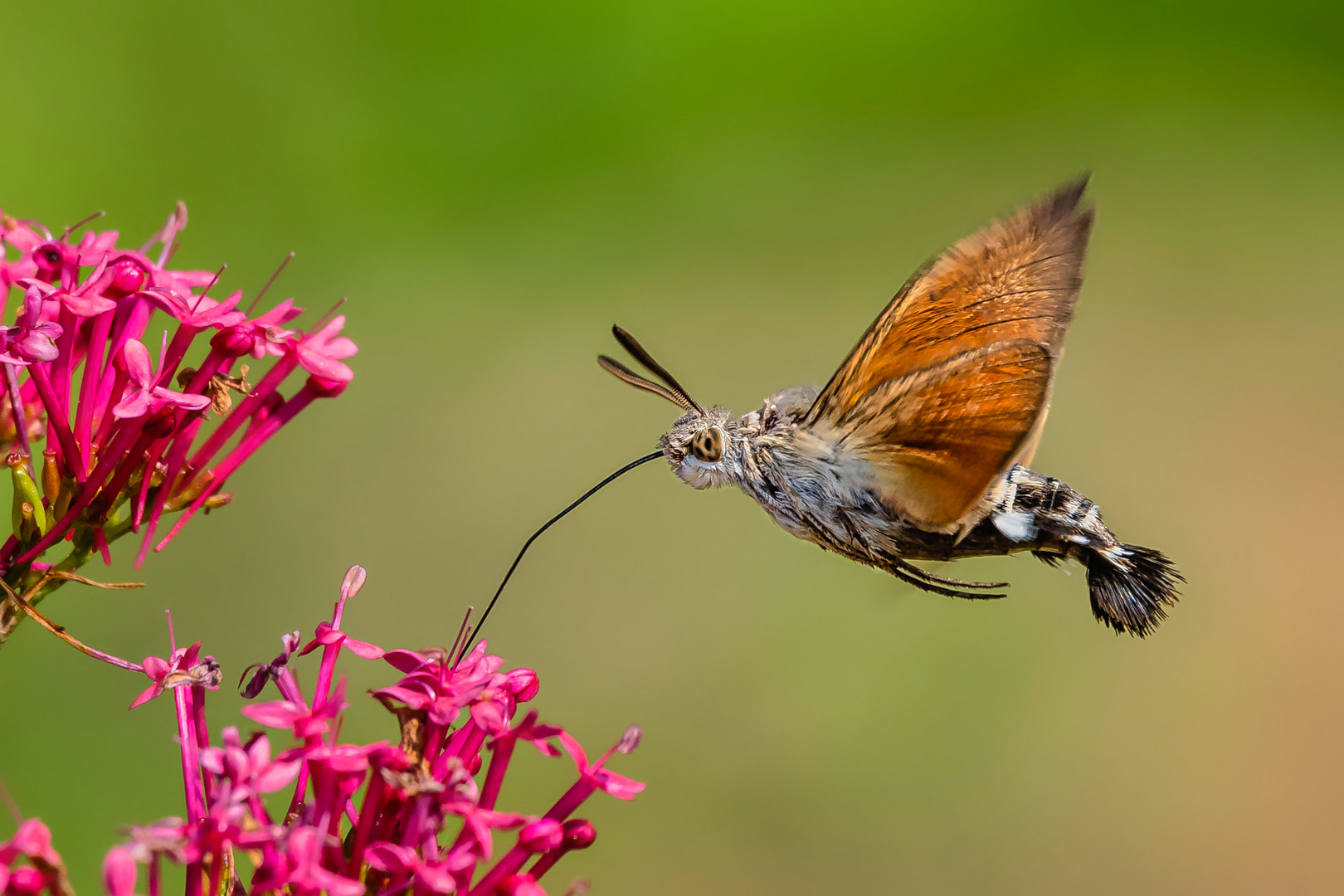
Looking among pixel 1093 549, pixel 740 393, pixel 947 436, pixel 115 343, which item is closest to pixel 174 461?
pixel 115 343

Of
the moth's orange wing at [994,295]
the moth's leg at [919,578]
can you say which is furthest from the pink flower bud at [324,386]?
the moth's leg at [919,578]

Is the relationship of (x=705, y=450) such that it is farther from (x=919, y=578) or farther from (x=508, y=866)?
(x=508, y=866)

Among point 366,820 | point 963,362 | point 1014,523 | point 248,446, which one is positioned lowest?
point 366,820

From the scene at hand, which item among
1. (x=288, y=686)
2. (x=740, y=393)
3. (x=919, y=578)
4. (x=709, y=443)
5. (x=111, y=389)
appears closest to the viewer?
(x=288, y=686)

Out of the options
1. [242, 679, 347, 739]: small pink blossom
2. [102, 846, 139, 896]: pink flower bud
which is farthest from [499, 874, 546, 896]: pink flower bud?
[102, 846, 139, 896]: pink flower bud

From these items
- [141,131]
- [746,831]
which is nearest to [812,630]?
[746,831]

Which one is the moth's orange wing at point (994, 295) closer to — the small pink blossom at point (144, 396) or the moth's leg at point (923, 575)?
the moth's leg at point (923, 575)

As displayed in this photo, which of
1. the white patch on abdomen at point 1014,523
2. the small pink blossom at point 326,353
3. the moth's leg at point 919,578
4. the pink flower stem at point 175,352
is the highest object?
the white patch on abdomen at point 1014,523
